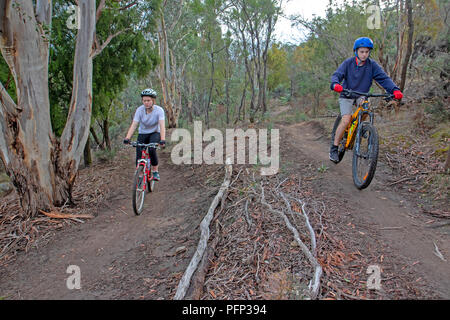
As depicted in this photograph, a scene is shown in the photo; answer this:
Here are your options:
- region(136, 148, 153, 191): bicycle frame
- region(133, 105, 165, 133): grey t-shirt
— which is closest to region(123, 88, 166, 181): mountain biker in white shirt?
region(133, 105, 165, 133): grey t-shirt

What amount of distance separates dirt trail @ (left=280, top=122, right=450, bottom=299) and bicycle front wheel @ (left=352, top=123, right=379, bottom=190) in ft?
0.69

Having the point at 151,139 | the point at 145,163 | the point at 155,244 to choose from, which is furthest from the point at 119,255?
the point at 151,139

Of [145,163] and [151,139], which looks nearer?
[145,163]

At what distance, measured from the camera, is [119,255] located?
A: 4.05 meters

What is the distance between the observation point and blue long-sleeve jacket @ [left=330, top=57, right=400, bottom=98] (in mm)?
4754

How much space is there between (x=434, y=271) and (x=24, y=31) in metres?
6.47

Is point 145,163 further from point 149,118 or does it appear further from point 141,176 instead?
point 149,118

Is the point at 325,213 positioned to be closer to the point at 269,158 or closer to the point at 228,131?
the point at 269,158

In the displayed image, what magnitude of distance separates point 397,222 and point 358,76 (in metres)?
2.38

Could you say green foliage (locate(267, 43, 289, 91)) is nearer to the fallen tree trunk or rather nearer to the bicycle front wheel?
the bicycle front wheel

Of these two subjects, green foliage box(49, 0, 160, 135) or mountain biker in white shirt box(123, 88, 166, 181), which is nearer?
mountain biker in white shirt box(123, 88, 166, 181)

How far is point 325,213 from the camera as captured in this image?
13.2 ft

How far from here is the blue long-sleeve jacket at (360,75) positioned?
4754 millimetres

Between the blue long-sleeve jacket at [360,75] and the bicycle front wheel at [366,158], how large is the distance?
2.30 ft
